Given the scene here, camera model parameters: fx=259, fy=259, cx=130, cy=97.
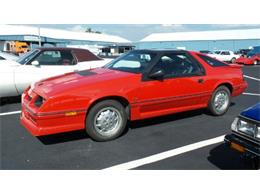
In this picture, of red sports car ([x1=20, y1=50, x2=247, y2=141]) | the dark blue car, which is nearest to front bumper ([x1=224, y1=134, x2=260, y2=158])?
the dark blue car

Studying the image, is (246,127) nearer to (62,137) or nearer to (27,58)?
(62,137)

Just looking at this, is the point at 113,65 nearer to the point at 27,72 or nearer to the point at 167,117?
the point at 167,117

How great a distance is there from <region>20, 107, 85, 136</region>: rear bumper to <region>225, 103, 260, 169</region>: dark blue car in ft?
7.00

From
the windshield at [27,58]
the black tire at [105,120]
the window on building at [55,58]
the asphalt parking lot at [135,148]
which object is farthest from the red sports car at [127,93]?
the windshield at [27,58]

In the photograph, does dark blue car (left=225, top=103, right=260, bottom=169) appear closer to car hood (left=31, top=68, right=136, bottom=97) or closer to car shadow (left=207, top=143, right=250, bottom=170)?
car shadow (left=207, top=143, right=250, bottom=170)

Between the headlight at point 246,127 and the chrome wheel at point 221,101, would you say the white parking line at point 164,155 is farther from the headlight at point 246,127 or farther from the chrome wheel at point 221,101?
the chrome wheel at point 221,101

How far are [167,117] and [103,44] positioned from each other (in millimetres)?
57238

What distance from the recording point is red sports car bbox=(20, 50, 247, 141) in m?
3.84

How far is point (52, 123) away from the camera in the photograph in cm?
379

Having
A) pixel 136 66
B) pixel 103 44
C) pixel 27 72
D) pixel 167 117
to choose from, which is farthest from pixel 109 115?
pixel 103 44

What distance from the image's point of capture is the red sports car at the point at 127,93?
384 centimetres

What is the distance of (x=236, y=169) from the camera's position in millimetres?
3295

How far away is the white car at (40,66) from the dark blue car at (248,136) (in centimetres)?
505

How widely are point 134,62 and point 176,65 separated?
81cm
